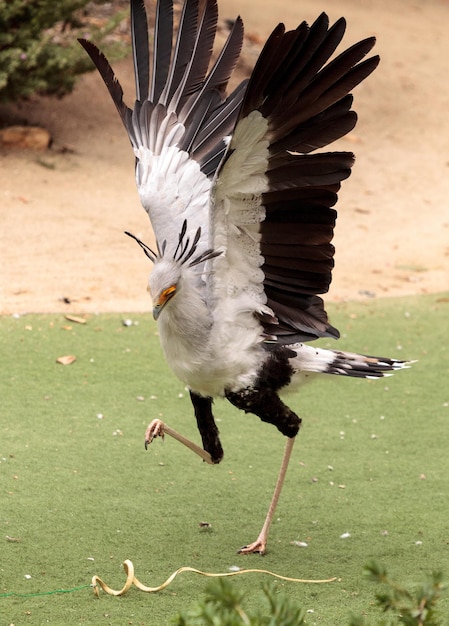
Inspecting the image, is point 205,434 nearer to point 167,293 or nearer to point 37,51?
point 167,293

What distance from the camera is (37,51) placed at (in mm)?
8508

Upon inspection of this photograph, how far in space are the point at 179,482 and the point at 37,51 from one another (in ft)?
16.9

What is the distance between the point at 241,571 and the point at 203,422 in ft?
2.14

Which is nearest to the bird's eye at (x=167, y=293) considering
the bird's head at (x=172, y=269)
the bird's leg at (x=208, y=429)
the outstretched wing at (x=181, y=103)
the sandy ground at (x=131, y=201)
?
the bird's head at (x=172, y=269)

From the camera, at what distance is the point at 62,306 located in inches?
259

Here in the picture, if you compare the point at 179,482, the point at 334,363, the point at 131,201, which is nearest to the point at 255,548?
the point at 179,482

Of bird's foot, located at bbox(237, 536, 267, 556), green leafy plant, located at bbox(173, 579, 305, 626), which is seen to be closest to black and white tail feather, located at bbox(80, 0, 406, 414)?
bird's foot, located at bbox(237, 536, 267, 556)

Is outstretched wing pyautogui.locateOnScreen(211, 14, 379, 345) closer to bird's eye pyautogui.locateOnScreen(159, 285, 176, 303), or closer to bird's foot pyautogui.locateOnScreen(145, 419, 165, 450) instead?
bird's eye pyautogui.locateOnScreen(159, 285, 176, 303)

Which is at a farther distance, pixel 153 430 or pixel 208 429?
pixel 208 429

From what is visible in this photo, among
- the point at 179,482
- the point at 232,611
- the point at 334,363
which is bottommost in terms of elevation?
the point at 179,482

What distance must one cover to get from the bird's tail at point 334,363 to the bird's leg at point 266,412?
0.56ft

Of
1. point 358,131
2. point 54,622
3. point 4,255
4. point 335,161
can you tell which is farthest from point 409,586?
point 358,131

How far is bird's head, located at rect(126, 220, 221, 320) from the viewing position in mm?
3588

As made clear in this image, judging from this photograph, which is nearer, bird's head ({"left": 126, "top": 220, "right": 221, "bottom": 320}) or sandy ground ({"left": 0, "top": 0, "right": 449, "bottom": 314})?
bird's head ({"left": 126, "top": 220, "right": 221, "bottom": 320})
